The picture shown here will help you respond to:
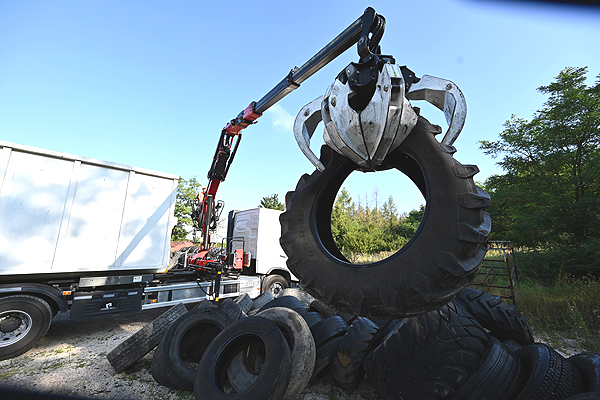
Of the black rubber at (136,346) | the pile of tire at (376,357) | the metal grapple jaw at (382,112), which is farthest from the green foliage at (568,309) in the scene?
the black rubber at (136,346)

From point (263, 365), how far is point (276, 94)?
5121mm

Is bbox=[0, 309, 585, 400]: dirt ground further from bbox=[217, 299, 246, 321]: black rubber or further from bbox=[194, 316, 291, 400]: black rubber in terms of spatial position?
→ bbox=[217, 299, 246, 321]: black rubber

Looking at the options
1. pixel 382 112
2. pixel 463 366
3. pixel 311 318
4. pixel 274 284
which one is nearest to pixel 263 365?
pixel 311 318

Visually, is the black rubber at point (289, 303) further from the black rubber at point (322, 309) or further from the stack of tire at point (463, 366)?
the stack of tire at point (463, 366)

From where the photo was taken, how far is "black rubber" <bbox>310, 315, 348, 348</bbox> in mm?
3279

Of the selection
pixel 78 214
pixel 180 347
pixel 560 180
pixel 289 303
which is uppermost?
pixel 560 180

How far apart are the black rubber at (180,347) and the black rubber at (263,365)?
0.48m

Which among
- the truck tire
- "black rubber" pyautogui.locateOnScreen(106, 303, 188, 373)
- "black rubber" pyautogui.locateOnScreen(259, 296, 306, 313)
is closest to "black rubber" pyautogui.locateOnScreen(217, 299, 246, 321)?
"black rubber" pyautogui.locateOnScreen(259, 296, 306, 313)

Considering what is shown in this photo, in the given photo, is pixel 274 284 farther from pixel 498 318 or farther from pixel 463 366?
pixel 463 366

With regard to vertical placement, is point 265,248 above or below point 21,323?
above

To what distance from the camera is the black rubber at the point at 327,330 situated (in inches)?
129

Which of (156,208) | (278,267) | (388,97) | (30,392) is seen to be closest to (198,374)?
(30,392)

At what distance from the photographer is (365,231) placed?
910 inches

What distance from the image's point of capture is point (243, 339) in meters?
3.12
